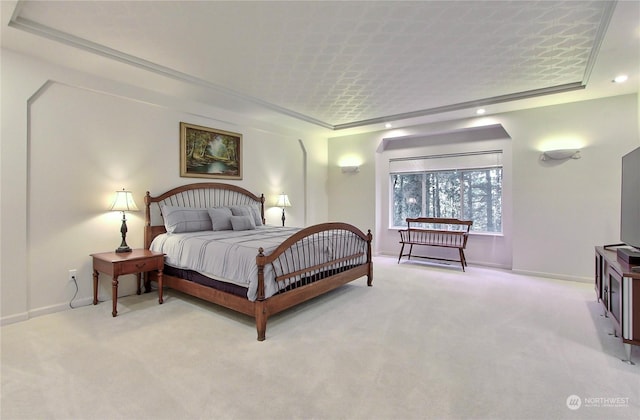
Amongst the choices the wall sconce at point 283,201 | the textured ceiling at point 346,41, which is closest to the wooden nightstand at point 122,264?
the textured ceiling at point 346,41

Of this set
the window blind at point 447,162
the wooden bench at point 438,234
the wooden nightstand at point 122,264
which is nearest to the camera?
the wooden nightstand at point 122,264

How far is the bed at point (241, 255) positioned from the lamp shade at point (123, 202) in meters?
0.37

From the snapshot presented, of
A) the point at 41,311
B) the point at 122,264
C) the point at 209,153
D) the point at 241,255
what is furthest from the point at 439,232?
the point at 41,311

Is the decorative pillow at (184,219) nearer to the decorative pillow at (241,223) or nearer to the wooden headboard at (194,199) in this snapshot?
the wooden headboard at (194,199)

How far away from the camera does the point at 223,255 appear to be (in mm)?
3006

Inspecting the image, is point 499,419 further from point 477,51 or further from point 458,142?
point 458,142

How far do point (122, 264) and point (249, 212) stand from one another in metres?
1.97

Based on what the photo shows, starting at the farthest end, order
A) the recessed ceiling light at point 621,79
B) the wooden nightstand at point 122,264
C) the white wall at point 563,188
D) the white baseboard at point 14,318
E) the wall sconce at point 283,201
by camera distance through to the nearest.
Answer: the wall sconce at point 283,201 → the white wall at point 563,188 → the recessed ceiling light at point 621,79 → the wooden nightstand at point 122,264 → the white baseboard at point 14,318

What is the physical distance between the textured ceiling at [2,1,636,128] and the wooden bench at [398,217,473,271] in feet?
7.27

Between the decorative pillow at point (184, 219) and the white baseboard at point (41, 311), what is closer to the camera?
the white baseboard at point (41, 311)

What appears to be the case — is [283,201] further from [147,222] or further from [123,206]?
[123,206]

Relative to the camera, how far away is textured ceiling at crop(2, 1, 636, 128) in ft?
8.01

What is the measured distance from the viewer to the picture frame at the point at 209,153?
446cm

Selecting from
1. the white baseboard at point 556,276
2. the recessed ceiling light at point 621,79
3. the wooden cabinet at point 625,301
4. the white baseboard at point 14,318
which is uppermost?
the recessed ceiling light at point 621,79
